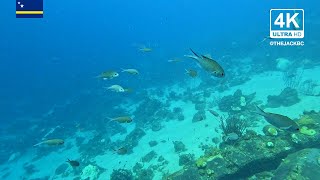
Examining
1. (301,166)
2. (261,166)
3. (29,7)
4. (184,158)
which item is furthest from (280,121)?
(29,7)

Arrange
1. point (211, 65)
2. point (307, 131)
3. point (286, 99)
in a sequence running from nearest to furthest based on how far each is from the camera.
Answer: point (211, 65), point (307, 131), point (286, 99)

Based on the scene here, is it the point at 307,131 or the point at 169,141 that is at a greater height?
the point at 307,131

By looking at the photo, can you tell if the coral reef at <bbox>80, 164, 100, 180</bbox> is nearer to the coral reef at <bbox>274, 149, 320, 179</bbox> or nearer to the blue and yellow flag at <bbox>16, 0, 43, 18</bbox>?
the blue and yellow flag at <bbox>16, 0, 43, 18</bbox>

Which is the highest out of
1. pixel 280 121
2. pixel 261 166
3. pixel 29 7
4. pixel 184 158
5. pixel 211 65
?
pixel 29 7

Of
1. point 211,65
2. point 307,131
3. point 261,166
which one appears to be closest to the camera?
point 211,65

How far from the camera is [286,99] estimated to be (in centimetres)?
1636

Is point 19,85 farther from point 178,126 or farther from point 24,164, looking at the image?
point 178,126

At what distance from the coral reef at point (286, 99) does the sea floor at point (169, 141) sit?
1.11 ft

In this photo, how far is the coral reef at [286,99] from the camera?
53.0 feet

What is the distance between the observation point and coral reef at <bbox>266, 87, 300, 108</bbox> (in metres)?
16.2

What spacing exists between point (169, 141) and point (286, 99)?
6.93m

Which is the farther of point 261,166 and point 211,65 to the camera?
point 261,166

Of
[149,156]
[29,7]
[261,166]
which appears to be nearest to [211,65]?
[261,166]

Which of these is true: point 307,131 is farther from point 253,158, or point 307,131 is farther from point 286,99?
point 286,99
